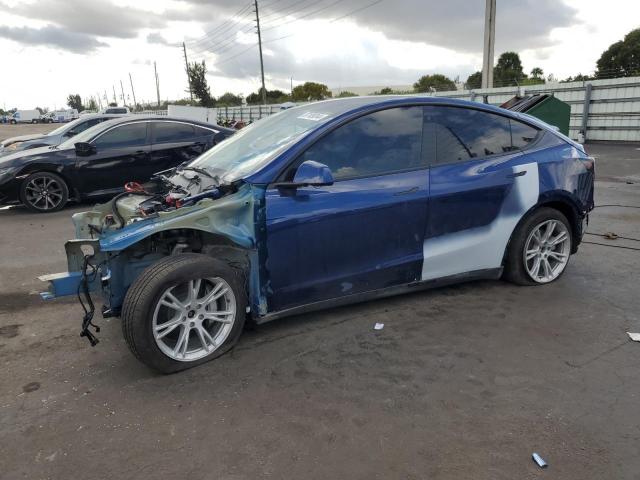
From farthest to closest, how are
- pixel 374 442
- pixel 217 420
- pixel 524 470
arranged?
pixel 217 420 < pixel 374 442 < pixel 524 470

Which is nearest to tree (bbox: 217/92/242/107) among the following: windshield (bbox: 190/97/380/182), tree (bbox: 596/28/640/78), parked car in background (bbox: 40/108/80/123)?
parked car in background (bbox: 40/108/80/123)

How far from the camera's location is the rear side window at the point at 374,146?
11.4ft

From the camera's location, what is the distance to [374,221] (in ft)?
11.6

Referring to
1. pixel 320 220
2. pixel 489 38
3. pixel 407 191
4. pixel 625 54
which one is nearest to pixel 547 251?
pixel 407 191

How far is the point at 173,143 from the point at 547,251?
22.1 feet

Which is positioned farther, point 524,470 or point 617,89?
point 617,89

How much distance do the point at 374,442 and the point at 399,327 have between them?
1313mm

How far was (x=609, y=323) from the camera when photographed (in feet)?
12.3

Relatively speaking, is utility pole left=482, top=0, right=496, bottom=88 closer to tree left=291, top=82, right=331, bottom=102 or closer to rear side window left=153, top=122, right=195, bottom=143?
rear side window left=153, top=122, right=195, bottom=143

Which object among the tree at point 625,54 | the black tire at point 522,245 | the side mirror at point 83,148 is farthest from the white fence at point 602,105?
the tree at point 625,54

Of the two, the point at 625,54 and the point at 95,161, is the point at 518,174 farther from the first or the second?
the point at 625,54

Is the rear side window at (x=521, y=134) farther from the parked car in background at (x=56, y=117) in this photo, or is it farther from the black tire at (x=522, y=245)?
the parked car in background at (x=56, y=117)

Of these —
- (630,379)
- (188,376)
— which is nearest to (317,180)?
(188,376)

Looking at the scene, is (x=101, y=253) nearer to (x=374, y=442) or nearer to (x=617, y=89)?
(x=374, y=442)
